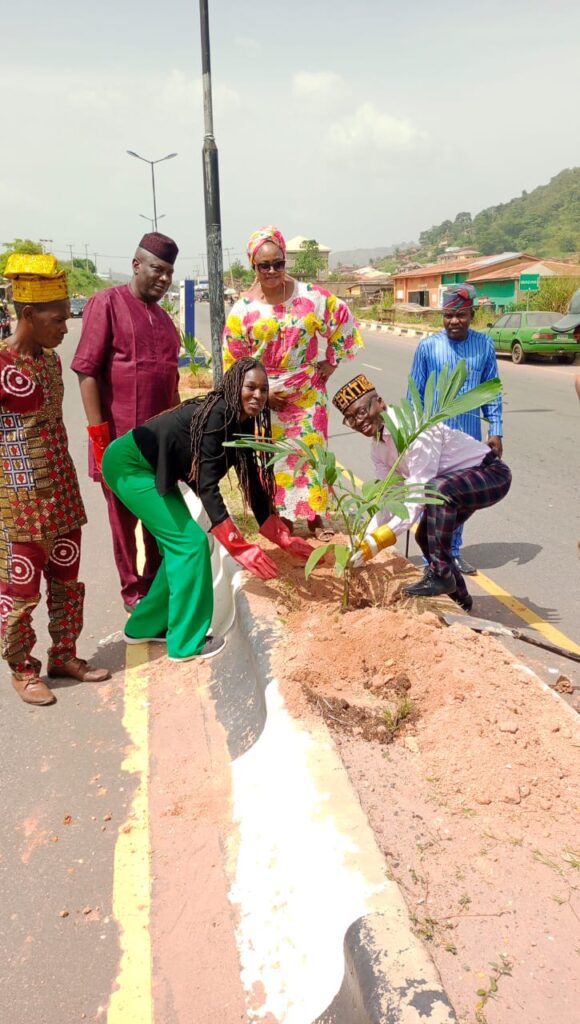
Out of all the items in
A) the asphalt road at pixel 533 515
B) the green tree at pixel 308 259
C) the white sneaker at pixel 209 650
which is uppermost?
the green tree at pixel 308 259

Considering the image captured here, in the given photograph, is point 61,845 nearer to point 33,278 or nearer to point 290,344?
point 33,278

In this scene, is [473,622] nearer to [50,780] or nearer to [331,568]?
[331,568]

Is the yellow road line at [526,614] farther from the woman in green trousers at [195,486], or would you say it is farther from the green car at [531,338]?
the green car at [531,338]

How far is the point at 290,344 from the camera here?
165 inches

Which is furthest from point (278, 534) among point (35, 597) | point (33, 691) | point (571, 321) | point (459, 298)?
point (459, 298)

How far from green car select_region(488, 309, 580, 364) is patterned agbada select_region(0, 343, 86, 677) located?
16155mm

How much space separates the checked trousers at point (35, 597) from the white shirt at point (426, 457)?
4.83 feet

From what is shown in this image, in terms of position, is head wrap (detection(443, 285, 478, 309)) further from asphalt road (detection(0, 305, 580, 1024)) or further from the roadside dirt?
the roadside dirt

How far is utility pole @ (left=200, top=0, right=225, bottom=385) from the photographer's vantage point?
8570 millimetres

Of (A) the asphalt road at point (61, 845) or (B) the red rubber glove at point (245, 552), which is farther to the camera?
(B) the red rubber glove at point (245, 552)

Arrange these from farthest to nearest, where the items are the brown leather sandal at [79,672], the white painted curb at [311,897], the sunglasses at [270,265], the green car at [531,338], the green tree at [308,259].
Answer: the green tree at [308,259]
the green car at [531,338]
the sunglasses at [270,265]
the brown leather sandal at [79,672]
the white painted curb at [311,897]

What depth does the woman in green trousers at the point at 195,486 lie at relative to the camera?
11.4 feet

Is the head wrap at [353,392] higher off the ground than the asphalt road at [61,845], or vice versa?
the head wrap at [353,392]

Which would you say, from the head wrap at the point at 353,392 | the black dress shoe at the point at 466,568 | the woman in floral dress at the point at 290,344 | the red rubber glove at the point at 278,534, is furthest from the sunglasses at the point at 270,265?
the black dress shoe at the point at 466,568
